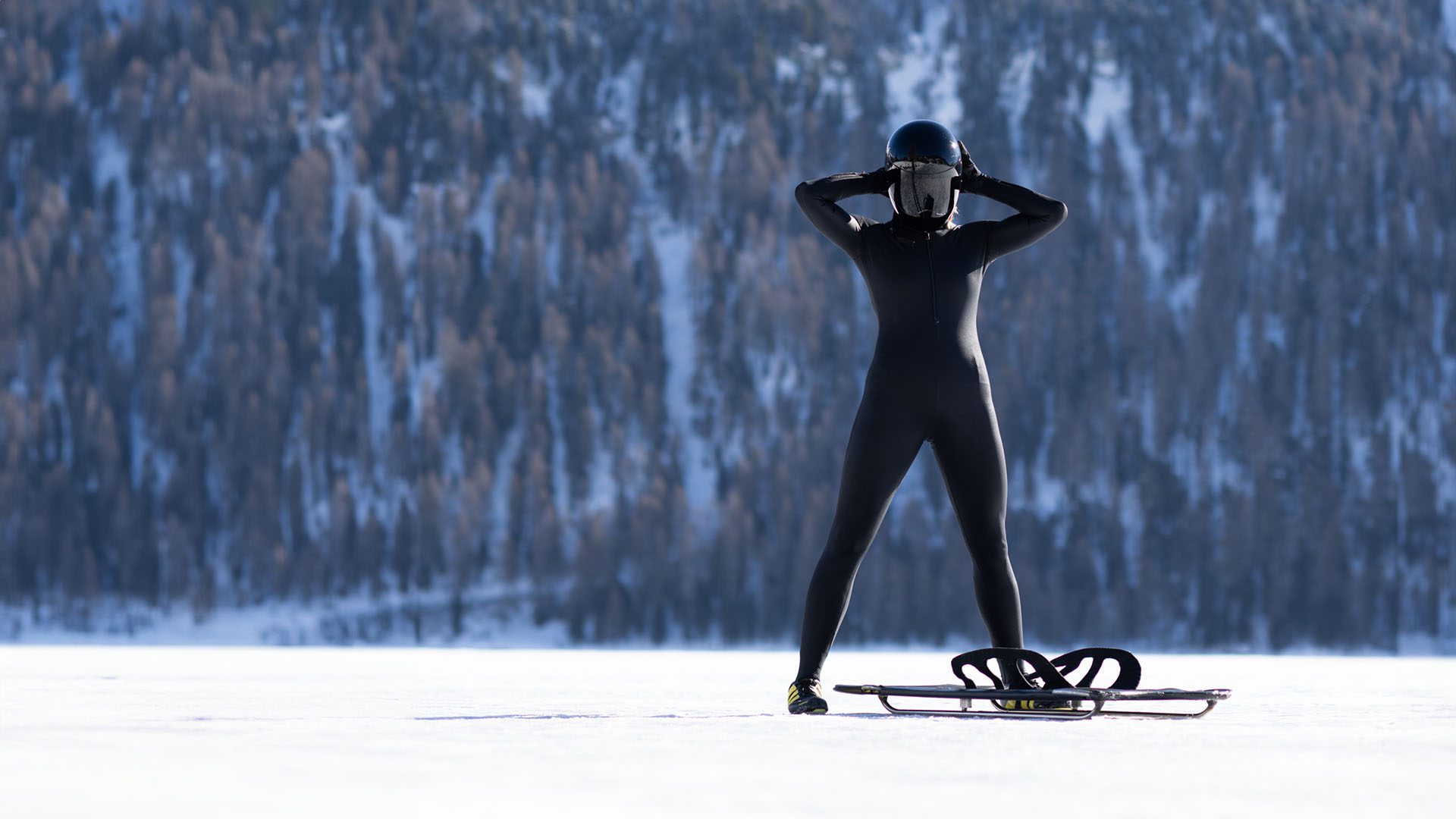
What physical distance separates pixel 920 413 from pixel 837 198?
78 centimetres

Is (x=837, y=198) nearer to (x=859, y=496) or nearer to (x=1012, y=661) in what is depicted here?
(x=859, y=496)

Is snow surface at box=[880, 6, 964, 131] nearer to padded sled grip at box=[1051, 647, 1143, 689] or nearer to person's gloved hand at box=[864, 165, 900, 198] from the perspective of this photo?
person's gloved hand at box=[864, 165, 900, 198]

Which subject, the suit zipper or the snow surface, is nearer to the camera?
the suit zipper

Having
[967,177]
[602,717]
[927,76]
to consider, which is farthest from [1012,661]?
[927,76]

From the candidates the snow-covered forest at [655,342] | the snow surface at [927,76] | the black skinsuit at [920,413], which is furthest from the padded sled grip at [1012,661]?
the snow surface at [927,76]

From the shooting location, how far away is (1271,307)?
56.0 metres

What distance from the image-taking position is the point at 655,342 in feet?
182

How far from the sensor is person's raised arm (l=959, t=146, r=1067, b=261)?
5934 mm

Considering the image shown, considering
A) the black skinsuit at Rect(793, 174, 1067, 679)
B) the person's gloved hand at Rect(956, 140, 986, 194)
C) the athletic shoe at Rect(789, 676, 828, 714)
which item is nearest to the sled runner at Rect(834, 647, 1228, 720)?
the athletic shoe at Rect(789, 676, 828, 714)

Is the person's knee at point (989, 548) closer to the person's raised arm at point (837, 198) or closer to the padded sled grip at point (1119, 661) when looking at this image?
the padded sled grip at point (1119, 661)

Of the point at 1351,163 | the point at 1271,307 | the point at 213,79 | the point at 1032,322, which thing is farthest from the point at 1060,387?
the point at 213,79

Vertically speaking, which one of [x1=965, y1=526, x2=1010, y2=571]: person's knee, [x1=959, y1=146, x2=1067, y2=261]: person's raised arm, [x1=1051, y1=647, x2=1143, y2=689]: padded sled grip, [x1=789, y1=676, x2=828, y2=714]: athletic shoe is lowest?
[x1=789, y1=676, x2=828, y2=714]: athletic shoe

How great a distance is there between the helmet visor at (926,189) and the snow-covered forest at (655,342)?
A: 4507 cm

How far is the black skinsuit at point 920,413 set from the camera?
577 centimetres
